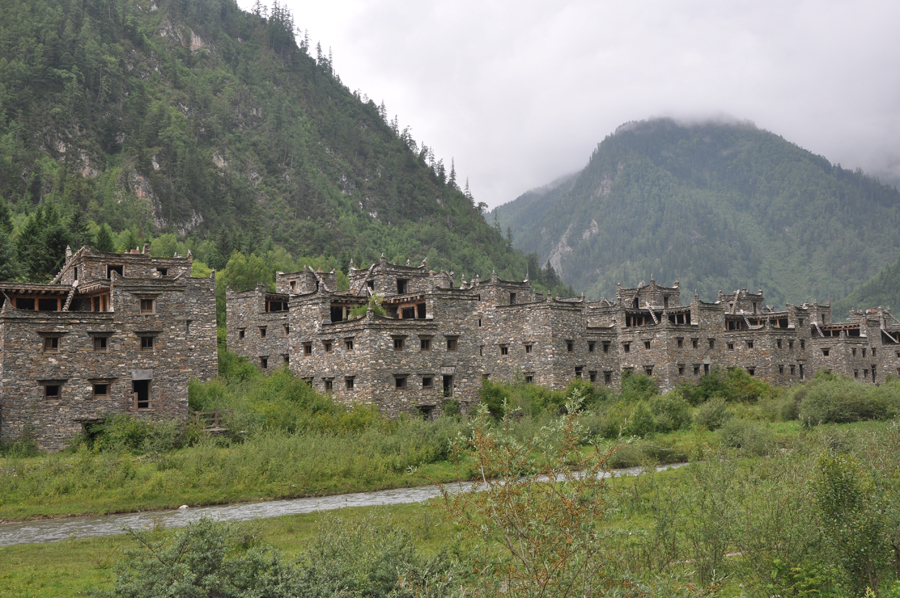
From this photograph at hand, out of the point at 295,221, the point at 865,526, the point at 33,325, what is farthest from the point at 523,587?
the point at 295,221

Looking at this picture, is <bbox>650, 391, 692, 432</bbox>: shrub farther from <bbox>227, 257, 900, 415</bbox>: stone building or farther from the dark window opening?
the dark window opening

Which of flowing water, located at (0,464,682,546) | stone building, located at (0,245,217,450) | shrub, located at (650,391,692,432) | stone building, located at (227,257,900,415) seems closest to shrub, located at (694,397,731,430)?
shrub, located at (650,391,692,432)

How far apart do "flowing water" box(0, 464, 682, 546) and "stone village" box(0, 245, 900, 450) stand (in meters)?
11.3

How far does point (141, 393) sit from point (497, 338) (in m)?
32.3

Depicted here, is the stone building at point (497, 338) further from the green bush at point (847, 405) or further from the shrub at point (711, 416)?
the green bush at point (847, 405)

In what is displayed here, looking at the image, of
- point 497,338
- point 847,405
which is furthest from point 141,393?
point 847,405

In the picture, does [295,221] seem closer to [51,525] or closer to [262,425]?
[262,425]

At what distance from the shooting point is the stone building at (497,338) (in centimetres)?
5081

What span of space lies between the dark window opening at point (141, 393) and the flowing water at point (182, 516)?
11657mm

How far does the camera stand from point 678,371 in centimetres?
6838

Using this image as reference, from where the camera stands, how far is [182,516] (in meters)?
30.8

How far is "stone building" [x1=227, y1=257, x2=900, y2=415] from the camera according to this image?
50.8 meters

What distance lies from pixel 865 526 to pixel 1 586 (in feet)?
72.4

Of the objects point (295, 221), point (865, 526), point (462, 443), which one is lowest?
point (865, 526)
